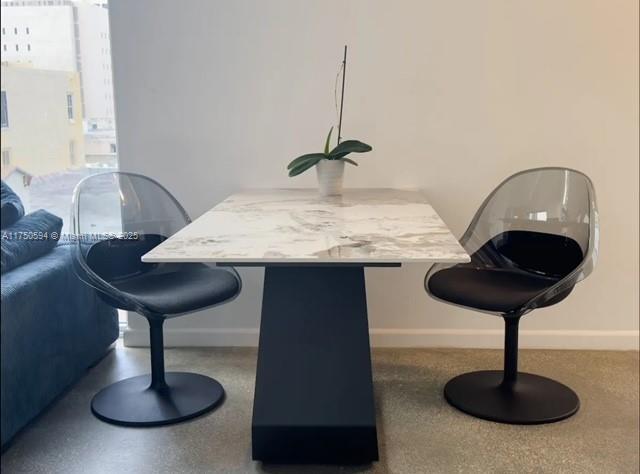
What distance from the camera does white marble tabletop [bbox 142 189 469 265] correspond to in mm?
1901

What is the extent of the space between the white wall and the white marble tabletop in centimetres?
37

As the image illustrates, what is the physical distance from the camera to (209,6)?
3.12m

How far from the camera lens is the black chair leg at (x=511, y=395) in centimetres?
261

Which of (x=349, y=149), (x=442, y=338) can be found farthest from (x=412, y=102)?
(x=442, y=338)

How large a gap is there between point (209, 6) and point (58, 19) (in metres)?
0.66

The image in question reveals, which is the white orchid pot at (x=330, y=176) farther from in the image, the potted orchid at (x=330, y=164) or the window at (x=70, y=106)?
the window at (x=70, y=106)

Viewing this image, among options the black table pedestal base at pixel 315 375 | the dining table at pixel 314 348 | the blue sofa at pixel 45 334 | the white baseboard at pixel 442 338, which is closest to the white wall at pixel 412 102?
the white baseboard at pixel 442 338

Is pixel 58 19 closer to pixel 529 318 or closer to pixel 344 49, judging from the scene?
pixel 344 49

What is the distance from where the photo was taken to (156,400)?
2.71 meters

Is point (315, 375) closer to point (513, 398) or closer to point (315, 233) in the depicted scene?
point (315, 233)

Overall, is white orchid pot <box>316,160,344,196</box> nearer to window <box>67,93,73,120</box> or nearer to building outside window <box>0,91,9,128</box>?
window <box>67,93,73,120</box>

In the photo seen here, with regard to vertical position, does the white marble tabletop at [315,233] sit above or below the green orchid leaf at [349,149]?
below

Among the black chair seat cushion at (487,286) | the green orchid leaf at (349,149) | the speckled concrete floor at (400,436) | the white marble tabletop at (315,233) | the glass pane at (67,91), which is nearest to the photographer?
the white marble tabletop at (315,233)

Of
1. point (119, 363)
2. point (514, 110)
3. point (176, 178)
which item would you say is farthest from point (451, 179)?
point (119, 363)
